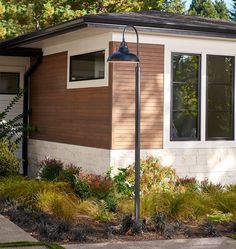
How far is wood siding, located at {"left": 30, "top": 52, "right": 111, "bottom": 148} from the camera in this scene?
35.2 ft

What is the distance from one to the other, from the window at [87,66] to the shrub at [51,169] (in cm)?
186

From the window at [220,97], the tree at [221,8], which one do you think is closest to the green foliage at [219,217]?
the window at [220,97]

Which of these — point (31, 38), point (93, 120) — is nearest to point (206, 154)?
point (93, 120)

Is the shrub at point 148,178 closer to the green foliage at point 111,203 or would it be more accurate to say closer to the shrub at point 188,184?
the shrub at point 188,184

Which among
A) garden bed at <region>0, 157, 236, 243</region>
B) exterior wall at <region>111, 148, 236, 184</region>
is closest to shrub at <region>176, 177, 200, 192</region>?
garden bed at <region>0, 157, 236, 243</region>

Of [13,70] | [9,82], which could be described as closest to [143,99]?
[13,70]

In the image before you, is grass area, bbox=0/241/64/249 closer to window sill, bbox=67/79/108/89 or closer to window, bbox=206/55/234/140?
window sill, bbox=67/79/108/89

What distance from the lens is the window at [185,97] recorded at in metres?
11.0

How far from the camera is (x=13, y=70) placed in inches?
580

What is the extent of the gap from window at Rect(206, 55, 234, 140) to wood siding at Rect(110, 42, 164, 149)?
1.14 metres

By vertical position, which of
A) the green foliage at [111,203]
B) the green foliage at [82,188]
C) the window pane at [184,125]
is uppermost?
the window pane at [184,125]

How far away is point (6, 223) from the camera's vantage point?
8.02 metres

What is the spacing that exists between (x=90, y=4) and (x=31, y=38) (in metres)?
14.3

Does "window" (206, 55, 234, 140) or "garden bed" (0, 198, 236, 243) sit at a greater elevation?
"window" (206, 55, 234, 140)
